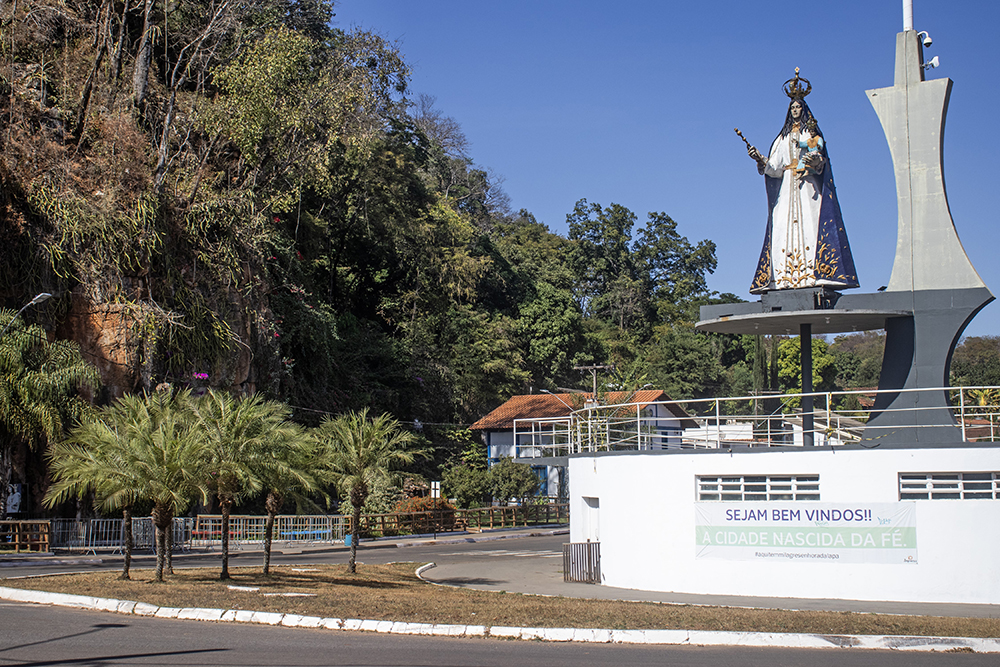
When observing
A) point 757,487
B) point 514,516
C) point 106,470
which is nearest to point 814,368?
point 514,516

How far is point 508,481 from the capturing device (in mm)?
50000

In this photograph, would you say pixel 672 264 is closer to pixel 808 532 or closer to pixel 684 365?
pixel 684 365

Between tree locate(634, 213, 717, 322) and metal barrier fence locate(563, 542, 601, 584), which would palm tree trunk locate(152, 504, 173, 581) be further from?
tree locate(634, 213, 717, 322)

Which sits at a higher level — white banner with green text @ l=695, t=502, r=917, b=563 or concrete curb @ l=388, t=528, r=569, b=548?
white banner with green text @ l=695, t=502, r=917, b=563

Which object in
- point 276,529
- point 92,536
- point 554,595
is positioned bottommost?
point 276,529

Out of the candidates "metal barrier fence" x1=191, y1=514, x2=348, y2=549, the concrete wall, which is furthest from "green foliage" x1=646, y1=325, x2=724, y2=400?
the concrete wall

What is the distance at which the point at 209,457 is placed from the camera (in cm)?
1753

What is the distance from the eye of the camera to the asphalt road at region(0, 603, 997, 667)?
9883 millimetres

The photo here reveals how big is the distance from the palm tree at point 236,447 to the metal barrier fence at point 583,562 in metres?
7.57

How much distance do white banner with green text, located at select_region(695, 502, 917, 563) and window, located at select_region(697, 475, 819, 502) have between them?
0.81ft

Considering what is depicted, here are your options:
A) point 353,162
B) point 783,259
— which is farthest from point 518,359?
point 783,259

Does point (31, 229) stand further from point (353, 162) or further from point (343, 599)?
→ point (343, 599)

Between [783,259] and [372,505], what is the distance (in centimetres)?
2619

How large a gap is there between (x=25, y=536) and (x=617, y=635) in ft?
82.7
